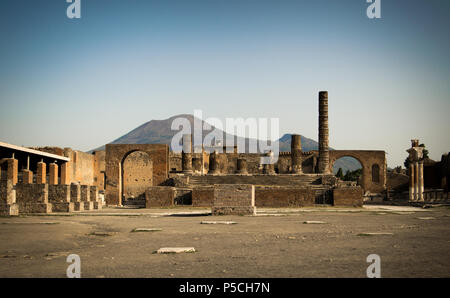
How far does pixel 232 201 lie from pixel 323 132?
75.4ft

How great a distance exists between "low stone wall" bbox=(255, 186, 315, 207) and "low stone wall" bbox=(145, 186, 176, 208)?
188 inches

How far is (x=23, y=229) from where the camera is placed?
12688mm

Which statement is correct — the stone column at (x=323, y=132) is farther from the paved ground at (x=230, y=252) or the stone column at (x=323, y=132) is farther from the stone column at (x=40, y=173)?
the paved ground at (x=230, y=252)

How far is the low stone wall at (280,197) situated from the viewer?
25875 millimetres

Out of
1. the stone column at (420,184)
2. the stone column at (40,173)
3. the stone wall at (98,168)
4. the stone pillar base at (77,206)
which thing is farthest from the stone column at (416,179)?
the stone wall at (98,168)

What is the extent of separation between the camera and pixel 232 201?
60.1 ft

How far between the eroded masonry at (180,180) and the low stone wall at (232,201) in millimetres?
38

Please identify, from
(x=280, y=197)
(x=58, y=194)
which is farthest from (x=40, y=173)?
(x=280, y=197)

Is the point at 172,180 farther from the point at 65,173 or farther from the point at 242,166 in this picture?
the point at 65,173

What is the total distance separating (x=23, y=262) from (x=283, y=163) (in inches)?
1834

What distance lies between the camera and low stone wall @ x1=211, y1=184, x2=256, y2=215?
18.2 m

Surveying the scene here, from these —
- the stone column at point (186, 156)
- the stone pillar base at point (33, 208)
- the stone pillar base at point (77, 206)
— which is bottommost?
the stone pillar base at point (77, 206)

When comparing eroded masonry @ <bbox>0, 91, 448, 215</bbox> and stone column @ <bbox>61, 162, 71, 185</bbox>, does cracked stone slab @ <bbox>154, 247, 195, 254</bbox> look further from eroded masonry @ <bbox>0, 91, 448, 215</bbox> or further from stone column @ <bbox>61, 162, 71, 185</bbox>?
stone column @ <bbox>61, 162, 71, 185</bbox>

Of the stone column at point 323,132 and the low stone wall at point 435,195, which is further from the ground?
the stone column at point 323,132
